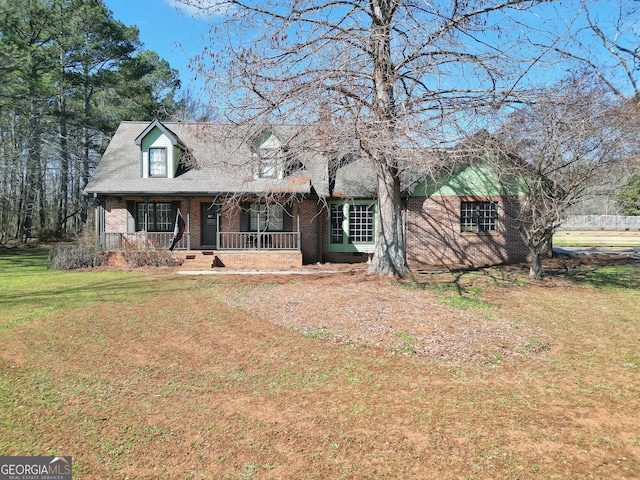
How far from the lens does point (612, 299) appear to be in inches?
413

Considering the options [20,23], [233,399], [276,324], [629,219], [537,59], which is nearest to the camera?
[233,399]

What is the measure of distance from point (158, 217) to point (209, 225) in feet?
8.41

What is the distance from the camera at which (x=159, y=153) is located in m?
18.1

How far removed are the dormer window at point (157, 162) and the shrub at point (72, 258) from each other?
433cm

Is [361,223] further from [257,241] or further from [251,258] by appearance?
[251,258]

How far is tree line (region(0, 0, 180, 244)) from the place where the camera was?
23375mm

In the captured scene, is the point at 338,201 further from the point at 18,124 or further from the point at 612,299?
the point at 18,124

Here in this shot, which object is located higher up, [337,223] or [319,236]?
[337,223]

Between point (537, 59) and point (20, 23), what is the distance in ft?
93.1

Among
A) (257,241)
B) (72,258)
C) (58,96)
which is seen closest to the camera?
(72,258)

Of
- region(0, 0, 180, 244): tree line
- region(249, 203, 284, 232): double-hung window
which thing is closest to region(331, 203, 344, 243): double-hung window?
region(249, 203, 284, 232): double-hung window

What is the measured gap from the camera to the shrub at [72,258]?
51.0ft

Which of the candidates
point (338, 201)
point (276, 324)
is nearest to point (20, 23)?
point (338, 201)

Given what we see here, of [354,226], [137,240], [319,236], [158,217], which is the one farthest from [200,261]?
[354,226]
